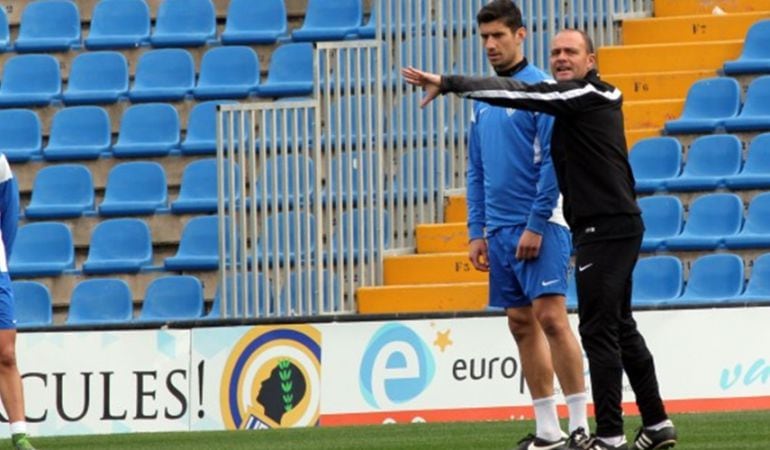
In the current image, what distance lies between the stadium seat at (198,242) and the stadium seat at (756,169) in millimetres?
4039

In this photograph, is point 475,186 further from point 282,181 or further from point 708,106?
point 708,106

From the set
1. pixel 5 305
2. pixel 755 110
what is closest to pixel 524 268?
pixel 5 305

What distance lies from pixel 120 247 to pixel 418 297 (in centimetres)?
290

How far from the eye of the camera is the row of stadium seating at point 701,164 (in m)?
14.9

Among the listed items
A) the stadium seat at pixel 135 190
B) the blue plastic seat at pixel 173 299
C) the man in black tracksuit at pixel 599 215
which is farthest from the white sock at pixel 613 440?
the stadium seat at pixel 135 190

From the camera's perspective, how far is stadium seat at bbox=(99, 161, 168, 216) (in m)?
16.8

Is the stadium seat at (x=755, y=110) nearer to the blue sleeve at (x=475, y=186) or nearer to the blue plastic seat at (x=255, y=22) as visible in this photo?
the blue plastic seat at (x=255, y=22)

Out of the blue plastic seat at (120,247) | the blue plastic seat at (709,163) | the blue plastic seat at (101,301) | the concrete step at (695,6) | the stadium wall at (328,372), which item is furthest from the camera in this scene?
the concrete step at (695,6)

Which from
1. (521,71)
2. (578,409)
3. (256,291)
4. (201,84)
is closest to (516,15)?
(521,71)

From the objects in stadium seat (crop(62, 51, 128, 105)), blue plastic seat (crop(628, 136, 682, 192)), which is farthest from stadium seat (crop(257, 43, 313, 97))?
blue plastic seat (crop(628, 136, 682, 192))

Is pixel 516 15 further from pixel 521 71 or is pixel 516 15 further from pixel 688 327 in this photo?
pixel 688 327

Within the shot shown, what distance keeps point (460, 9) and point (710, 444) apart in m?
6.49

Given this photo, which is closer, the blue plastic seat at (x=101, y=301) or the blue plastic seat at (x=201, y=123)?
the blue plastic seat at (x=101, y=301)

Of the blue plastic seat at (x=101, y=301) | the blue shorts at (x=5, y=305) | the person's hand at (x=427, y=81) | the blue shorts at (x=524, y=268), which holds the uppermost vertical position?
the person's hand at (x=427, y=81)
